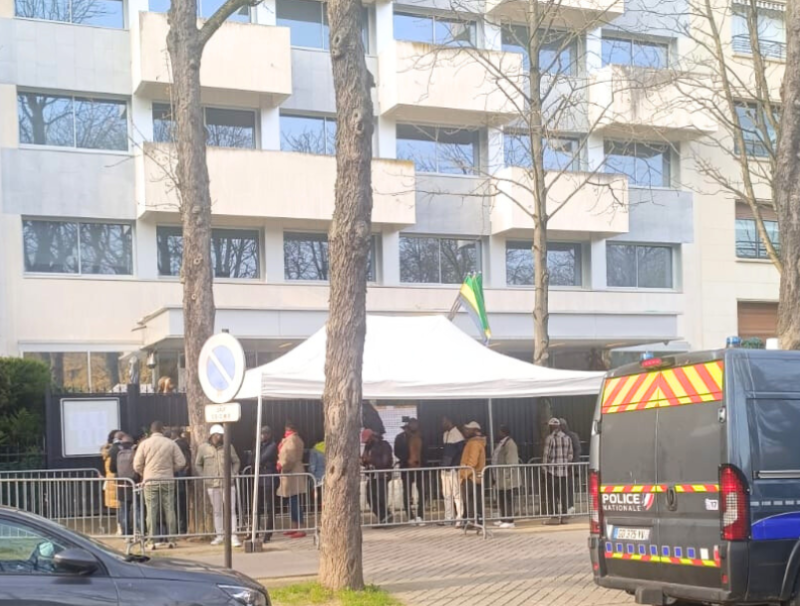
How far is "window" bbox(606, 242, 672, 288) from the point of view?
2702 centimetres

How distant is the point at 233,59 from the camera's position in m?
22.1

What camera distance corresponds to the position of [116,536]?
45.2 ft

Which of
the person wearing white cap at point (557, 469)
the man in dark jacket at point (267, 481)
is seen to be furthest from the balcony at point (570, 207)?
the man in dark jacket at point (267, 481)

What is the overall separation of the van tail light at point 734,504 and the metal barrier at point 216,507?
688 centimetres

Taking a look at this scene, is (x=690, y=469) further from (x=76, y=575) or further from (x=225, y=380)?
(x=76, y=575)

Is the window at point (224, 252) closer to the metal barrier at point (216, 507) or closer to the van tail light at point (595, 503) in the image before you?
the metal barrier at point (216, 507)

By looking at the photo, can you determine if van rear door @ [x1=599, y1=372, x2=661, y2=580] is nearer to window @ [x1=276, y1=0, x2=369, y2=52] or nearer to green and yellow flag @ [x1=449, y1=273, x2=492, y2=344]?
green and yellow flag @ [x1=449, y1=273, x2=492, y2=344]

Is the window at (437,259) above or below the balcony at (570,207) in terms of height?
below

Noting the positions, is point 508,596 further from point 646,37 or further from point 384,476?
point 646,37

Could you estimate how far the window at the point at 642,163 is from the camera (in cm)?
2719

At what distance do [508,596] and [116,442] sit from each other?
290 inches

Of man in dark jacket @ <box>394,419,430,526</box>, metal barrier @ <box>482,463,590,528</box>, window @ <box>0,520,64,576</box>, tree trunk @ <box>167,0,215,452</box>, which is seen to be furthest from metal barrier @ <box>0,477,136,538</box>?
window @ <box>0,520,64,576</box>

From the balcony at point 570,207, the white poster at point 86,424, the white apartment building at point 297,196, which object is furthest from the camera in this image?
the balcony at point 570,207

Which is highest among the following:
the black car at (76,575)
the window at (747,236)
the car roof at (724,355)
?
the window at (747,236)
